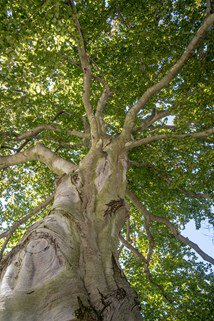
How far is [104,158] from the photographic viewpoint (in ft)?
18.7

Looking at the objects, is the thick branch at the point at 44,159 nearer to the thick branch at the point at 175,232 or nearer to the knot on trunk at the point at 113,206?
the knot on trunk at the point at 113,206

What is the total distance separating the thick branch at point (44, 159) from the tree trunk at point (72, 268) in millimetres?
1668

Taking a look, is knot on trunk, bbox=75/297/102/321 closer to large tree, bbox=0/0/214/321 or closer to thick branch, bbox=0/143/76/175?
large tree, bbox=0/0/214/321

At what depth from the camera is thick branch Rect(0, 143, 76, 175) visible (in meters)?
6.47

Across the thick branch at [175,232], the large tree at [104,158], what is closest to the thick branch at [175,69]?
the large tree at [104,158]

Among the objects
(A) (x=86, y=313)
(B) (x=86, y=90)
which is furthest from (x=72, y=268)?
(B) (x=86, y=90)

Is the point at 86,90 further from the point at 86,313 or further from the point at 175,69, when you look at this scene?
the point at 86,313

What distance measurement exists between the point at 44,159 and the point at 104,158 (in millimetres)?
2145

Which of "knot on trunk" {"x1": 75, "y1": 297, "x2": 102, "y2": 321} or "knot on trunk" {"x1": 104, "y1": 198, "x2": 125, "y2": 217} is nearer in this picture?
"knot on trunk" {"x1": 75, "y1": 297, "x2": 102, "y2": 321}

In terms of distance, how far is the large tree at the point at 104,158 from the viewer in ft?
10.0

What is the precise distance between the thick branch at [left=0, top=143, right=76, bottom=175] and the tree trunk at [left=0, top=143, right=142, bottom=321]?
1668 millimetres

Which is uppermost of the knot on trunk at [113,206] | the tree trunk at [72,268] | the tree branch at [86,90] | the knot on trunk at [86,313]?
the tree branch at [86,90]

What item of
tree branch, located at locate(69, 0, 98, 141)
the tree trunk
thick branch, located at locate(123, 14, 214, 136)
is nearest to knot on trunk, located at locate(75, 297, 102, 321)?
the tree trunk

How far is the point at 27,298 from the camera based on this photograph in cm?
261
